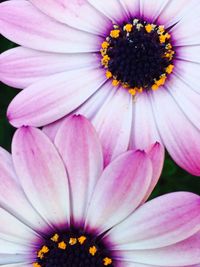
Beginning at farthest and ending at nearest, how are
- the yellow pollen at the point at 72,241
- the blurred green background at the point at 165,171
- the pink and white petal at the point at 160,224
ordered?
1. the blurred green background at the point at 165,171
2. the yellow pollen at the point at 72,241
3. the pink and white petal at the point at 160,224

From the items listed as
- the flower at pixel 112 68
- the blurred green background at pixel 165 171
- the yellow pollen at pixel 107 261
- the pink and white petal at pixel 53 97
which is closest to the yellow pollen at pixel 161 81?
the flower at pixel 112 68

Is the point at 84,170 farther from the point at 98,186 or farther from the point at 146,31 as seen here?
the point at 146,31

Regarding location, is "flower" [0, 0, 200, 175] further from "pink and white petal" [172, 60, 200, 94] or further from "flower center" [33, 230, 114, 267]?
"flower center" [33, 230, 114, 267]

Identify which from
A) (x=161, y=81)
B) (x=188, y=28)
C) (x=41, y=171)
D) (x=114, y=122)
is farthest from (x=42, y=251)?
(x=188, y=28)

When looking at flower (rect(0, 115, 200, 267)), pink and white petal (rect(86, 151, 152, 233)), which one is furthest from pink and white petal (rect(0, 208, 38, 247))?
pink and white petal (rect(86, 151, 152, 233))

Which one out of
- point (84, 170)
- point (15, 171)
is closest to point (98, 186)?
point (84, 170)

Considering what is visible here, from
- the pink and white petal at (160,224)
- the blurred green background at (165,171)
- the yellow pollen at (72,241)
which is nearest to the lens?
the pink and white petal at (160,224)

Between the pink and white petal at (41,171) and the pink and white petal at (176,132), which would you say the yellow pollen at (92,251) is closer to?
the pink and white petal at (41,171)
